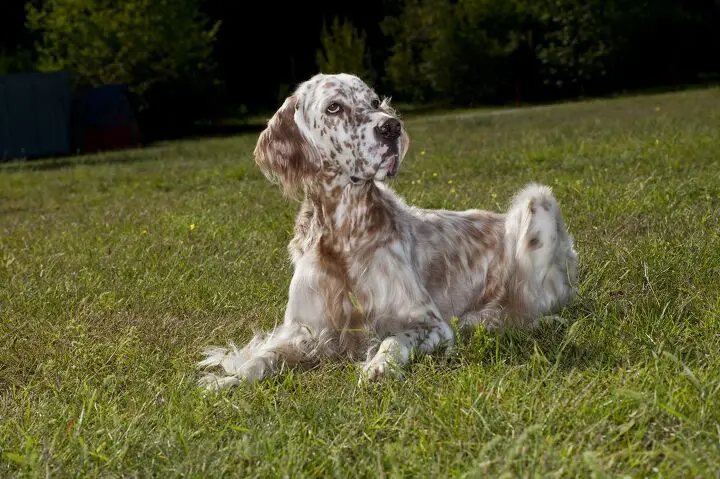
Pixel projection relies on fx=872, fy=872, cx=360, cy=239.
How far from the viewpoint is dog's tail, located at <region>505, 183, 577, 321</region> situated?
4.70 meters

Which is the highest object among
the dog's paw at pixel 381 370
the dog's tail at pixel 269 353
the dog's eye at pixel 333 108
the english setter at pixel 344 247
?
the dog's eye at pixel 333 108

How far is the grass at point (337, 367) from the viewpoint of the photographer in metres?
2.76

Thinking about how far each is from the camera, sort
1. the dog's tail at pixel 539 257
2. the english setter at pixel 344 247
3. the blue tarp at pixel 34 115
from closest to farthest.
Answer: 1. the english setter at pixel 344 247
2. the dog's tail at pixel 539 257
3. the blue tarp at pixel 34 115

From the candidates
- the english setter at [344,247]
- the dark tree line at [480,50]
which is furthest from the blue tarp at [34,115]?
the english setter at [344,247]

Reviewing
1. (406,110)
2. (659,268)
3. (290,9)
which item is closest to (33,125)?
(406,110)

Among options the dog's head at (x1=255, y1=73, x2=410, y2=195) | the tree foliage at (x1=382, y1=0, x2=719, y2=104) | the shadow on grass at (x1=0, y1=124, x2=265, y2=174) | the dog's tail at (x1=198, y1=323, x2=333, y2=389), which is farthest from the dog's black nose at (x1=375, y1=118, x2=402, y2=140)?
the tree foliage at (x1=382, y1=0, x2=719, y2=104)

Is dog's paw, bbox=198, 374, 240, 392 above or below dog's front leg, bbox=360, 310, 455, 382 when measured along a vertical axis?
below

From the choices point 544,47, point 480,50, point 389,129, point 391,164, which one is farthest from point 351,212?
point 544,47

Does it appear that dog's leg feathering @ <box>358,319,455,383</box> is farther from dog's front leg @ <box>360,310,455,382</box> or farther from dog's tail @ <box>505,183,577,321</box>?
dog's tail @ <box>505,183,577,321</box>

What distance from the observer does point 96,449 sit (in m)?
2.93

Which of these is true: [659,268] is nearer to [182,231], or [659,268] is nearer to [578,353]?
[578,353]

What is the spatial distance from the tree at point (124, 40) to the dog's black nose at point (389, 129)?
26.5 metres

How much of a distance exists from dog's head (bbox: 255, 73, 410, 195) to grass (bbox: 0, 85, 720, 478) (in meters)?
0.92

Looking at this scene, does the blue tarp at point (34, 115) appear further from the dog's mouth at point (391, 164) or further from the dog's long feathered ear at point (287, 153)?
the dog's mouth at point (391, 164)
